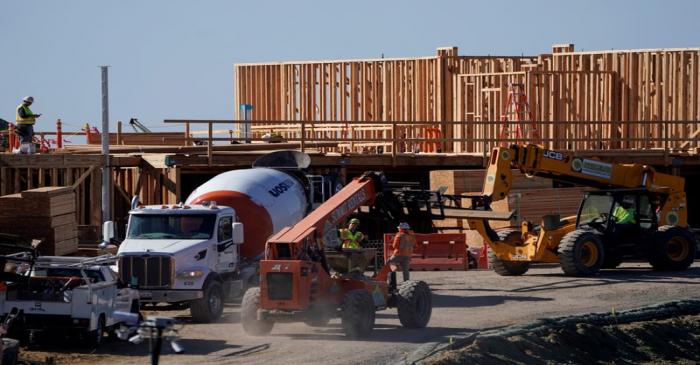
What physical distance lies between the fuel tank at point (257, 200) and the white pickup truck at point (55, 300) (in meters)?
5.66

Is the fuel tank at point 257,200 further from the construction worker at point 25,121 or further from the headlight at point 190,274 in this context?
the construction worker at point 25,121

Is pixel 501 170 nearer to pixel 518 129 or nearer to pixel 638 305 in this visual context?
pixel 638 305

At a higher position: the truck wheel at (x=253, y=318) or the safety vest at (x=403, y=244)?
the safety vest at (x=403, y=244)

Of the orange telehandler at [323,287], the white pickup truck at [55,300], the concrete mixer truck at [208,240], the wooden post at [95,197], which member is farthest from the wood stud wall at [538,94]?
the white pickup truck at [55,300]

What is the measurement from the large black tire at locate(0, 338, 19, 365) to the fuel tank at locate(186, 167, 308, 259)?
8197 millimetres

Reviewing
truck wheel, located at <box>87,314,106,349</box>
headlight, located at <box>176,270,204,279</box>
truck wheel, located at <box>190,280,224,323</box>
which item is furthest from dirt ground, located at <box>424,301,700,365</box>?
headlight, located at <box>176,270,204,279</box>

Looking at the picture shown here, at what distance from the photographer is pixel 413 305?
20.4m

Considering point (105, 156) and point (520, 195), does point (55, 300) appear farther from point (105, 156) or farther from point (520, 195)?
point (520, 195)

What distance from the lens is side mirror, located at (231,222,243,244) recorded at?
74.9ft

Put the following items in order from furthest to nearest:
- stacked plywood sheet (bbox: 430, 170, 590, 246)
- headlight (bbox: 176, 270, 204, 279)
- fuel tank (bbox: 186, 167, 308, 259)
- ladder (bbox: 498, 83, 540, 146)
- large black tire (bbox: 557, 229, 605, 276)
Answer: ladder (bbox: 498, 83, 540, 146)
stacked plywood sheet (bbox: 430, 170, 590, 246)
large black tire (bbox: 557, 229, 605, 276)
fuel tank (bbox: 186, 167, 308, 259)
headlight (bbox: 176, 270, 204, 279)

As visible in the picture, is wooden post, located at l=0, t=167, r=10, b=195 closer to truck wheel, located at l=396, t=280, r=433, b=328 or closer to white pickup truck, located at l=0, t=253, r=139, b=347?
white pickup truck, located at l=0, t=253, r=139, b=347

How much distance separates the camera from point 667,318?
23078mm

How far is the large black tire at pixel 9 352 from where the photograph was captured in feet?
53.4

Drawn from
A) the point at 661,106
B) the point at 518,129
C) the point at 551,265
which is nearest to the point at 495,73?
the point at 518,129
